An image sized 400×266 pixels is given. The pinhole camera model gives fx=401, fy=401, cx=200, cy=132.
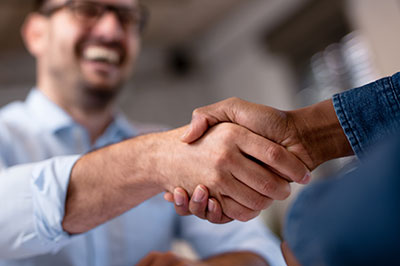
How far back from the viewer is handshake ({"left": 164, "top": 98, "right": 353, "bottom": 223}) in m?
0.59

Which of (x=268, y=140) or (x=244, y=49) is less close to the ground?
(x=268, y=140)

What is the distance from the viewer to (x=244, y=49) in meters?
3.16

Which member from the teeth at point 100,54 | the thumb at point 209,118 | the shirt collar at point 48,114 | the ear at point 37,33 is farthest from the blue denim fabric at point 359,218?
the ear at point 37,33

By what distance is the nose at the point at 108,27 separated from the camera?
1269mm

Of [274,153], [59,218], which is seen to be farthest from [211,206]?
Result: [59,218]

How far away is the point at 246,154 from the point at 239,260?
0.34 metres

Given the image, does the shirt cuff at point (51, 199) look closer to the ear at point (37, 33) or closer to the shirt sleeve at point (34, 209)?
the shirt sleeve at point (34, 209)

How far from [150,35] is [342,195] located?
3.19m

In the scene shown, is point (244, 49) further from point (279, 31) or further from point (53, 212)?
point (53, 212)

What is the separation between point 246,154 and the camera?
64 centimetres

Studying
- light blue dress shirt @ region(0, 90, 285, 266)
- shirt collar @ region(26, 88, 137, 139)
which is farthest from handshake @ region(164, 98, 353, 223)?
shirt collar @ region(26, 88, 137, 139)

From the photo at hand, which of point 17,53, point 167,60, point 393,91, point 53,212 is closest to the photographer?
point 393,91

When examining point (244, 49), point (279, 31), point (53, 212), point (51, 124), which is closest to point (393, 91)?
point (53, 212)

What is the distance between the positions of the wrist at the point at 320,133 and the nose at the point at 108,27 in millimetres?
830
